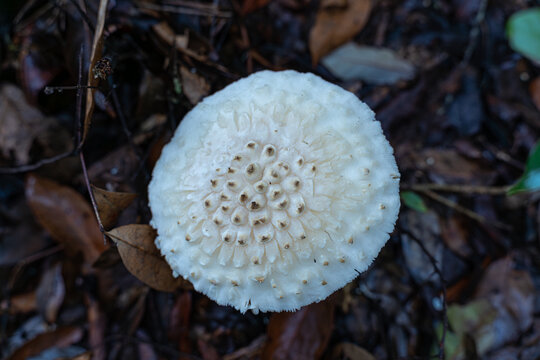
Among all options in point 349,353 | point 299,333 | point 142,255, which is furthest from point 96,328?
point 349,353

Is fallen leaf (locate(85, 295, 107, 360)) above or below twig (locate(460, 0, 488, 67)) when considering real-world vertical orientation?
below

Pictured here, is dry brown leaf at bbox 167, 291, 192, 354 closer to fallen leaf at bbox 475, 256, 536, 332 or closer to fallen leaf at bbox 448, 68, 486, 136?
fallen leaf at bbox 475, 256, 536, 332

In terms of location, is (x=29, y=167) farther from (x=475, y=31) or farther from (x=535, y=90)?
(x=535, y=90)

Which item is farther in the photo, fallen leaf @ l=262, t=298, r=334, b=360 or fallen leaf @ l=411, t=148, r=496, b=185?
fallen leaf @ l=411, t=148, r=496, b=185

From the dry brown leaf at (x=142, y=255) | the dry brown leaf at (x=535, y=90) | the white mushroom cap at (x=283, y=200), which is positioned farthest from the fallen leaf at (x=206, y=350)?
the dry brown leaf at (x=535, y=90)

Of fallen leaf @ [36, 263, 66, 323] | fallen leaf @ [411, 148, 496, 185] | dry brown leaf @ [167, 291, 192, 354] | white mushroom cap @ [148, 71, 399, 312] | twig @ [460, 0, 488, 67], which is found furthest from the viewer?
twig @ [460, 0, 488, 67]

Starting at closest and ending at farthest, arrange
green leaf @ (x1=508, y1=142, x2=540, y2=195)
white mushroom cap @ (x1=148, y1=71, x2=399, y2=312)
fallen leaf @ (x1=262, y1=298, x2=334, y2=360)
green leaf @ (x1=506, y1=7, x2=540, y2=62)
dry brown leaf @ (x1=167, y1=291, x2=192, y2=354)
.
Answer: white mushroom cap @ (x1=148, y1=71, x2=399, y2=312)
green leaf @ (x1=508, y1=142, x2=540, y2=195)
fallen leaf @ (x1=262, y1=298, x2=334, y2=360)
green leaf @ (x1=506, y1=7, x2=540, y2=62)
dry brown leaf @ (x1=167, y1=291, x2=192, y2=354)

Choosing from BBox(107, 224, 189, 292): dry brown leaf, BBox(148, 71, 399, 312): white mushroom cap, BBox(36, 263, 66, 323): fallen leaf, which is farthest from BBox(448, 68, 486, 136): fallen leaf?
BBox(36, 263, 66, 323): fallen leaf

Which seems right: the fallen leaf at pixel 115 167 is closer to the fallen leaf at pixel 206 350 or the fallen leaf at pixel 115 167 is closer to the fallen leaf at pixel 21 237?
the fallen leaf at pixel 21 237
